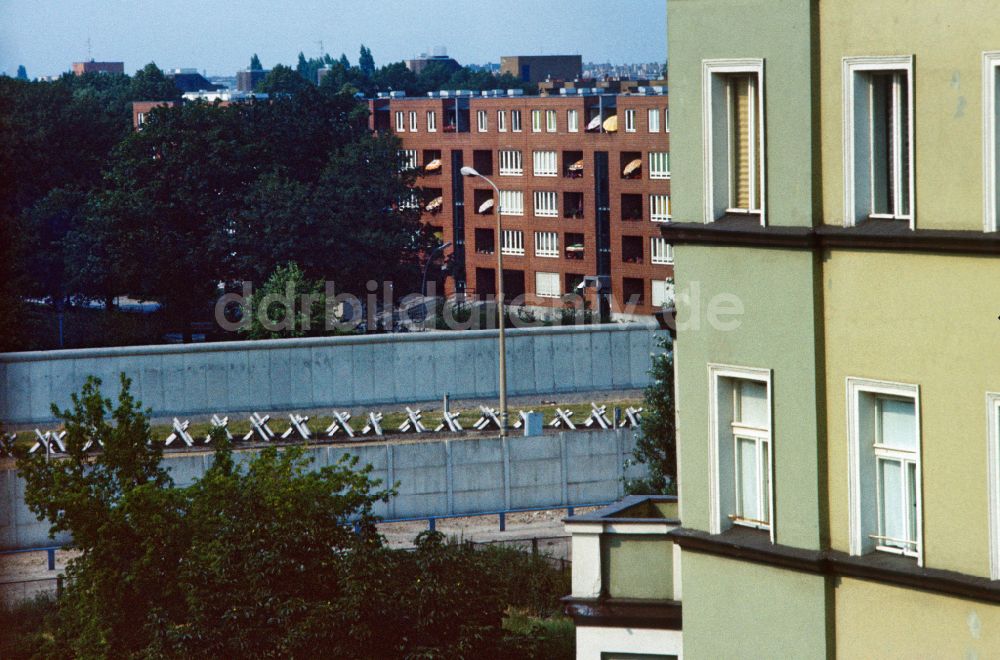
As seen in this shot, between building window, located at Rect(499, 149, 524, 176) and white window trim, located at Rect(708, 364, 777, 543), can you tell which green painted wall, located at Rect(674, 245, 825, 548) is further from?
building window, located at Rect(499, 149, 524, 176)

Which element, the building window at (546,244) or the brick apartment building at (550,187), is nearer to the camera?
the brick apartment building at (550,187)

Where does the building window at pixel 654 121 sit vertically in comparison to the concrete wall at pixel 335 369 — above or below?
above

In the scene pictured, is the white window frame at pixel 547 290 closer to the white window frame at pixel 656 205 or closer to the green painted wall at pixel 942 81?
the white window frame at pixel 656 205

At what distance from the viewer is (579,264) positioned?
78.7 metres

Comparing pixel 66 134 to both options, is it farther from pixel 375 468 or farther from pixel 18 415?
pixel 375 468

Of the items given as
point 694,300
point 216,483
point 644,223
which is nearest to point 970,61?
point 694,300

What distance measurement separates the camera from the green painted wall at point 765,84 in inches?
372

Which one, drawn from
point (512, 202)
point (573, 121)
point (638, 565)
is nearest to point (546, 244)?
point (512, 202)

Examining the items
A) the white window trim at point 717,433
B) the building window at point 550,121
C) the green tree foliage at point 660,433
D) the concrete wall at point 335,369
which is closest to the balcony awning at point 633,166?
the building window at point 550,121

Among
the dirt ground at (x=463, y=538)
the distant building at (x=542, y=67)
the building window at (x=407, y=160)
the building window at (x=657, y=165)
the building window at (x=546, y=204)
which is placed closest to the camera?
the dirt ground at (x=463, y=538)

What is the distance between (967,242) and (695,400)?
2.26m

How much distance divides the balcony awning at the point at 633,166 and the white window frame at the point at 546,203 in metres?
5.11

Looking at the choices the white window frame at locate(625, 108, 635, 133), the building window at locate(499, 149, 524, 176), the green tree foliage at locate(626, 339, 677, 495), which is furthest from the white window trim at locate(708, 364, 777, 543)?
the building window at locate(499, 149, 524, 176)

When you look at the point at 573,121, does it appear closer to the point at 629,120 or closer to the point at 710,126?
the point at 629,120
